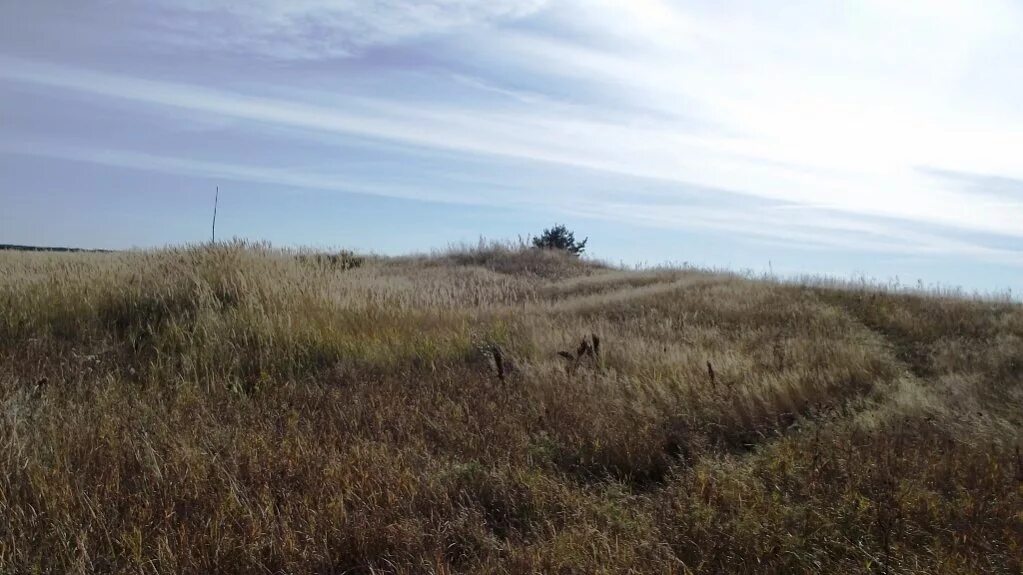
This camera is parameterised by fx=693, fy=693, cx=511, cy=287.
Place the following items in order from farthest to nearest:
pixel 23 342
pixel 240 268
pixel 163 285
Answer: pixel 240 268
pixel 163 285
pixel 23 342

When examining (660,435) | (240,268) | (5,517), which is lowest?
(5,517)

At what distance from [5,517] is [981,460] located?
531 centimetres

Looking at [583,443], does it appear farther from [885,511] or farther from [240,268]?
[240,268]

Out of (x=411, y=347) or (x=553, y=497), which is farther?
(x=411, y=347)

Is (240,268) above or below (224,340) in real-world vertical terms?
above

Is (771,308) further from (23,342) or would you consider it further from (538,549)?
(23,342)

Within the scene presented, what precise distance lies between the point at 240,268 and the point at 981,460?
8708 mm

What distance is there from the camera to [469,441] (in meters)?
4.49

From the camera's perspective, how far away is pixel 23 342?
7051 mm

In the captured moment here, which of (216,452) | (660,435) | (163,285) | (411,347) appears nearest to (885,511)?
(660,435)

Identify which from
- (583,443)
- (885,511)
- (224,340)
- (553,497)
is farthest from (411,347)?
(885,511)

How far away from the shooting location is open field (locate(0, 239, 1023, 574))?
3.17 metres

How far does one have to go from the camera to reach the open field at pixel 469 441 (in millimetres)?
3174

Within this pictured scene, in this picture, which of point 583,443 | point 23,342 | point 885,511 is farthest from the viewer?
point 23,342
